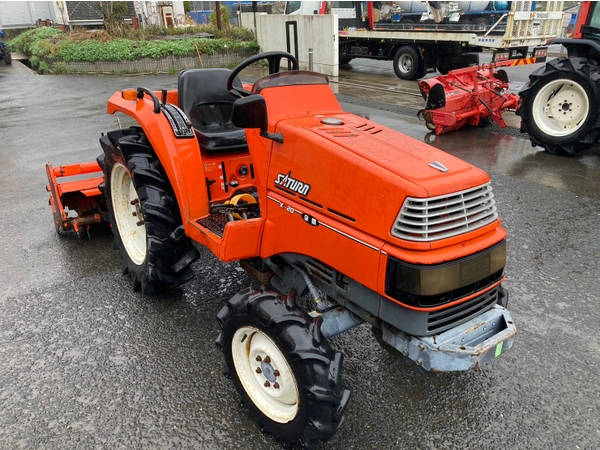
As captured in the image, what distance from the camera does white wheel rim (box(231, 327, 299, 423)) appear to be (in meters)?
2.30

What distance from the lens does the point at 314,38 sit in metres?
14.0

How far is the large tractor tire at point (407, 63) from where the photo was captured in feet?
41.8

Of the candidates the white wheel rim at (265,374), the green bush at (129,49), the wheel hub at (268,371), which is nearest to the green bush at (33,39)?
the green bush at (129,49)

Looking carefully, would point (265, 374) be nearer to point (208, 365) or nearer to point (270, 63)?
point (208, 365)

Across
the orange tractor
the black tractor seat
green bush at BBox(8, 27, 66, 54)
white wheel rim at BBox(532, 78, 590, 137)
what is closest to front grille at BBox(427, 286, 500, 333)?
the orange tractor

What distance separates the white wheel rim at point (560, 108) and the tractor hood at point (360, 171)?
5099mm

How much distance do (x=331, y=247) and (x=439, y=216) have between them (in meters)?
0.51

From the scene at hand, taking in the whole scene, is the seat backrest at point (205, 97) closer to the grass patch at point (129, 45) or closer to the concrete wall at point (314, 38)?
the concrete wall at point (314, 38)

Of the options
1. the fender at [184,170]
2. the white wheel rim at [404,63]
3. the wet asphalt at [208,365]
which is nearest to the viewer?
the wet asphalt at [208,365]

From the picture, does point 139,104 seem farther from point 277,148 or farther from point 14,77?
point 14,77

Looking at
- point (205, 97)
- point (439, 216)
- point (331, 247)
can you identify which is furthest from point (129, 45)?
point (439, 216)

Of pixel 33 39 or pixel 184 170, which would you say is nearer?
pixel 184 170

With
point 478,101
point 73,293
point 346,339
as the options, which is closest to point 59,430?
point 73,293

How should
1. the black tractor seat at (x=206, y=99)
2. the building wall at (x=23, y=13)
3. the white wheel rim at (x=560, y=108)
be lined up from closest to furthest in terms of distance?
1. the black tractor seat at (x=206, y=99)
2. the white wheel rim at (x=560, y=108)
3. the building wall at (x=23, y=13)
